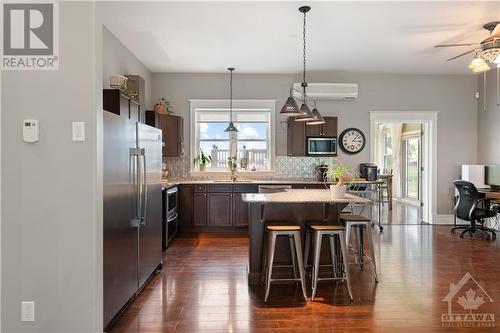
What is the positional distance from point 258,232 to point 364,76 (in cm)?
466

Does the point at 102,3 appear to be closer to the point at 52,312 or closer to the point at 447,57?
the point at 52,312

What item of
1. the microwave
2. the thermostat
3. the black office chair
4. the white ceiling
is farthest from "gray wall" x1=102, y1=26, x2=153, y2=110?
the black office chair

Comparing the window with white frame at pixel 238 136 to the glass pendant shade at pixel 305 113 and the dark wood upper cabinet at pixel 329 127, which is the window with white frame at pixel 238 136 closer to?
the dark wood upper cabinet at pixel 329 127

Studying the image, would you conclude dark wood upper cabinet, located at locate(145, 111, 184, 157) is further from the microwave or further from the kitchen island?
the kitchen island

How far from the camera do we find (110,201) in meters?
2.63

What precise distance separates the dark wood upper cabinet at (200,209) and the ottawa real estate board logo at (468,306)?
400cm

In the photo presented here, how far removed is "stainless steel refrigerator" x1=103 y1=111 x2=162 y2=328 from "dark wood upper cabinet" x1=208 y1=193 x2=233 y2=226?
2.26 m

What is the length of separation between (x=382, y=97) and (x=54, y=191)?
6.37m

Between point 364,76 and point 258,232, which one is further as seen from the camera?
point 364,76

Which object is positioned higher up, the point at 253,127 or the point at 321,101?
the point at 321,101

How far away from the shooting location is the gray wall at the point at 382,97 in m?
6.85

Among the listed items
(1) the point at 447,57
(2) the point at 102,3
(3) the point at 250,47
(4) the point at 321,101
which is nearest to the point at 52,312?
(2) the point at 102,3

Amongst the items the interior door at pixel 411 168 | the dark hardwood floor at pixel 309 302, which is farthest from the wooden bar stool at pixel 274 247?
the interior door at pixel 411 168

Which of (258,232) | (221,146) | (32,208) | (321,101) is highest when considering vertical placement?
(321,101)
